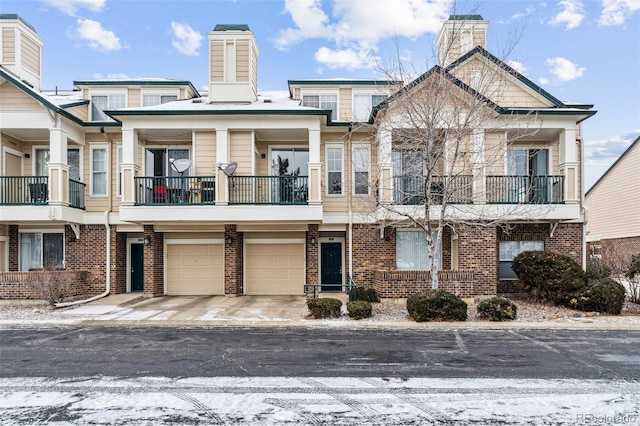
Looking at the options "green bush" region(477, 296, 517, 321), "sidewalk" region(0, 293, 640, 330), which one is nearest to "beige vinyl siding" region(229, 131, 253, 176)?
"sidewalk" region(0, 293, 640, 330)

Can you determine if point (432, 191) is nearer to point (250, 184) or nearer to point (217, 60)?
point (250, 184)

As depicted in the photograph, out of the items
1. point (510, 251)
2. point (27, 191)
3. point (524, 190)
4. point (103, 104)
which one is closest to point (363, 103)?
point (524, 190)

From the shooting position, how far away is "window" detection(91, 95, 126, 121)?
17344 millimetres

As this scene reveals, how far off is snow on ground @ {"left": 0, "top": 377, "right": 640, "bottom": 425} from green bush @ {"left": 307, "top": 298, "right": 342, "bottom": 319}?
4943 mm

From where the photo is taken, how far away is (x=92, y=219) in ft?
53.1

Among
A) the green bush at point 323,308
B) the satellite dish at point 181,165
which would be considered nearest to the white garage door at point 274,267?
the satellite dish at point 181,165

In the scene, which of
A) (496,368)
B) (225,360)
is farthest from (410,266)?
(225,360)

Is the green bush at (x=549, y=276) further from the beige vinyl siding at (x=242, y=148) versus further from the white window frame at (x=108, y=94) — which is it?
the white window frame at (x=108, y=94)

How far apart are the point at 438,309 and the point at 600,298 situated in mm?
5014

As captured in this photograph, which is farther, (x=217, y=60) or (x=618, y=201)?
(x=618, y=201)

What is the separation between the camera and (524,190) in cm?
1528

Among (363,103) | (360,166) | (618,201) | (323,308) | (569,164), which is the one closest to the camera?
(323,308)

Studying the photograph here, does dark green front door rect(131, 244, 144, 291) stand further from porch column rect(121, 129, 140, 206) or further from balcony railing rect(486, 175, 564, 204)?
balcony railing rect(486, 175, 564, 204)

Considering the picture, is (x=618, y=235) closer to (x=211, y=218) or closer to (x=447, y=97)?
(x=447, y=97)
